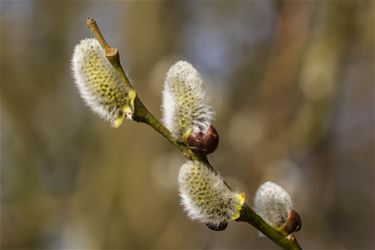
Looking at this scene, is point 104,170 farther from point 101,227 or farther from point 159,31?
point 159,31

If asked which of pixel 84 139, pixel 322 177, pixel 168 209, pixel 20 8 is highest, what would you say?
pixel 20 8

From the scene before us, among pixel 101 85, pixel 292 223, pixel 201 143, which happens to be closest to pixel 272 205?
pixel 292 223

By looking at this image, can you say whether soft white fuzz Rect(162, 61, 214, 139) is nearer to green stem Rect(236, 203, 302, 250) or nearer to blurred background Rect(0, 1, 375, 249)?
green stem Rect(236, 203, 302, 250)

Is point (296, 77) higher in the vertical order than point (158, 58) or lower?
lower

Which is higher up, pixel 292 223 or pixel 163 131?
pixel 163 131

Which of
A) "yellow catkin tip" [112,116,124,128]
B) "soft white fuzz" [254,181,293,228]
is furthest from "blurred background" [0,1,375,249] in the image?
"yellow catkin tip" [112,116,124,128]

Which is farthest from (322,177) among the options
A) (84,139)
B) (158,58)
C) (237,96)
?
(84,139)

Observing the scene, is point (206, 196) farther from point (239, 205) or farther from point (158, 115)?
point (158, 115)

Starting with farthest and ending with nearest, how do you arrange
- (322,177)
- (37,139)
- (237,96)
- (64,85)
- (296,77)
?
1. (64,85)
2. (37,139)
3. (237,96)
4. (322,177)
5. (296,77)
